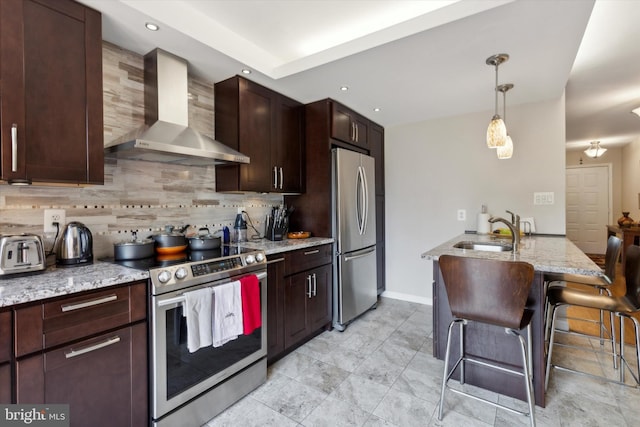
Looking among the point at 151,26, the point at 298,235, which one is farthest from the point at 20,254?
the point at 298,235

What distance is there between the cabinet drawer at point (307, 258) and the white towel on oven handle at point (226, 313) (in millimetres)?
665

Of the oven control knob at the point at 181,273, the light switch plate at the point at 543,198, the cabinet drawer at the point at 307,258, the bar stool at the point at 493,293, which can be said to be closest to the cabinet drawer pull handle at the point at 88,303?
the oven control knob at the point at 181,273

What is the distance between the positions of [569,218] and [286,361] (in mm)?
7779

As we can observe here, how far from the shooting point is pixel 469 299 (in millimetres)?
1643

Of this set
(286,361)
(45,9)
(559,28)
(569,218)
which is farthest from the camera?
(569,218)

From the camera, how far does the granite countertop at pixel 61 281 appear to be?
3.72 ft

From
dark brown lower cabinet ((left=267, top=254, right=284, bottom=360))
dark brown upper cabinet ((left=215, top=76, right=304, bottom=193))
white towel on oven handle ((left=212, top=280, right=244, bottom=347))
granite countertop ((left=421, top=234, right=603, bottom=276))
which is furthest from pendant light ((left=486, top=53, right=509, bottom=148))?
white towel on oven handle ((left=212, top=280, right=244, bottom=347))

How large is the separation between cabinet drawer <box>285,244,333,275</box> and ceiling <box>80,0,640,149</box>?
4.76ft

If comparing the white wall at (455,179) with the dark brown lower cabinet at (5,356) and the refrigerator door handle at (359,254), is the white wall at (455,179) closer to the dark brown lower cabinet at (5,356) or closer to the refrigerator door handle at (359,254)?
the refrigerator door handle at (359,254)

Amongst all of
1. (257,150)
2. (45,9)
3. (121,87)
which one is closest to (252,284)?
(257,150)

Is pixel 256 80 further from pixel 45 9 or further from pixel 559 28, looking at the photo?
pixel 559 28

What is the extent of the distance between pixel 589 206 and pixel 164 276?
8.78m

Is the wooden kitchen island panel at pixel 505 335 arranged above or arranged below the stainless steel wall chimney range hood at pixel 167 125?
below

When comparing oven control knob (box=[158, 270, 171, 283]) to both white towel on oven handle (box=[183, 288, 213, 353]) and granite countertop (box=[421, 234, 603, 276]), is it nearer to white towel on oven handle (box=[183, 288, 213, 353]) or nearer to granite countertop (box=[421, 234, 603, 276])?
white towel on oven handle (box=[183, 288, 213, 353])
